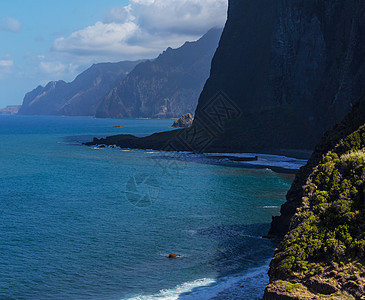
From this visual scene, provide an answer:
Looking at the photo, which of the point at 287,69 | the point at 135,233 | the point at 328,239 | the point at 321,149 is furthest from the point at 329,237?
the point at 287,69

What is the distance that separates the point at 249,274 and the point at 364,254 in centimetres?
1498

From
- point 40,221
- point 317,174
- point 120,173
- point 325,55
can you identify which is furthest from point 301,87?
point 317,174

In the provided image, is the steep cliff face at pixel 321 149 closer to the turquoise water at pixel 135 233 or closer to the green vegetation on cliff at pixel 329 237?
the green vegetation on cliff at pixel 329 237

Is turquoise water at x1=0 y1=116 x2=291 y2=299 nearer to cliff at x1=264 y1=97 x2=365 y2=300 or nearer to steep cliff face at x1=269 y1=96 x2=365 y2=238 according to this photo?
steep cliff face at x1=269 y1=96 x2=365 y2=238

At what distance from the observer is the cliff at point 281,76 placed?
100188 millimetres

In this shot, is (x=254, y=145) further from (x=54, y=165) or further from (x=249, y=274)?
(x=249, y=274)

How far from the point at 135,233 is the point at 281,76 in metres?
98.3

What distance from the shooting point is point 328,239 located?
21484 mm

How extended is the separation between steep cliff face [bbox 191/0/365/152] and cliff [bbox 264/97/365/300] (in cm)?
6743

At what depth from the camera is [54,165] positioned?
102250mm

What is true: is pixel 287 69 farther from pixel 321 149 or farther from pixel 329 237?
pixel 329 237

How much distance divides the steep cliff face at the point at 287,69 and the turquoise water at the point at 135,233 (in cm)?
3035

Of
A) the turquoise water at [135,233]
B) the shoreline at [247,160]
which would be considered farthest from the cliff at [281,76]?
the turquoise water at [135,233]

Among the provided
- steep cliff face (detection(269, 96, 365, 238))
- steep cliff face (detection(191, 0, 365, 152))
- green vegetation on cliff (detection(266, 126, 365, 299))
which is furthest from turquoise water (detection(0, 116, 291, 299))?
steep cliff face (detection(191, 0, 365, 152))
